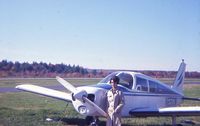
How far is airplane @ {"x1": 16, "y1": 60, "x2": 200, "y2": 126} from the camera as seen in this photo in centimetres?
1023

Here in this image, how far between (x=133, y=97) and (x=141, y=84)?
82 cm

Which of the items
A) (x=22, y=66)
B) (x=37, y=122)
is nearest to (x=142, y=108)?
(x=37, y=122)

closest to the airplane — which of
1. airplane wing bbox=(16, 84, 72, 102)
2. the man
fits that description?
airplane wing bbox=(16, 84, 72, 102)

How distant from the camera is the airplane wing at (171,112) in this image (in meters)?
11.7

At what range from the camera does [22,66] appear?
79000 millimetres

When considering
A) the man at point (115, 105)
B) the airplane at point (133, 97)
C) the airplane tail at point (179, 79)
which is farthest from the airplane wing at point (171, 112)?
the airplane tail at point (179, 79)

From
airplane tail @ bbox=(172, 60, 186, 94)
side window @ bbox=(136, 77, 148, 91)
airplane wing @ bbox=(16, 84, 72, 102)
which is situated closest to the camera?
side window @ bbox=(136, 77, 148, 91)

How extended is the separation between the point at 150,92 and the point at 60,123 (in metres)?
3.85

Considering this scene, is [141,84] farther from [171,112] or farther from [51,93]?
[51,93]

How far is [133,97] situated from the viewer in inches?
478

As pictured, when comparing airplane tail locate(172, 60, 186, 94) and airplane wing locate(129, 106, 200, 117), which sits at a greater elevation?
airplane tail locate(172, 60, 186, 94)

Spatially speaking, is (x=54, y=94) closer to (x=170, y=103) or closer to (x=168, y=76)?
(x=170, y=103)

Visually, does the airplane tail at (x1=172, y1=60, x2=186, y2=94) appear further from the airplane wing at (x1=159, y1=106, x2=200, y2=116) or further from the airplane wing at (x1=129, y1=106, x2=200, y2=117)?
the airplane wing at (x1=159, y1=106, x2=200, y2=116)

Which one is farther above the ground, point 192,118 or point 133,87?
point 133,87
